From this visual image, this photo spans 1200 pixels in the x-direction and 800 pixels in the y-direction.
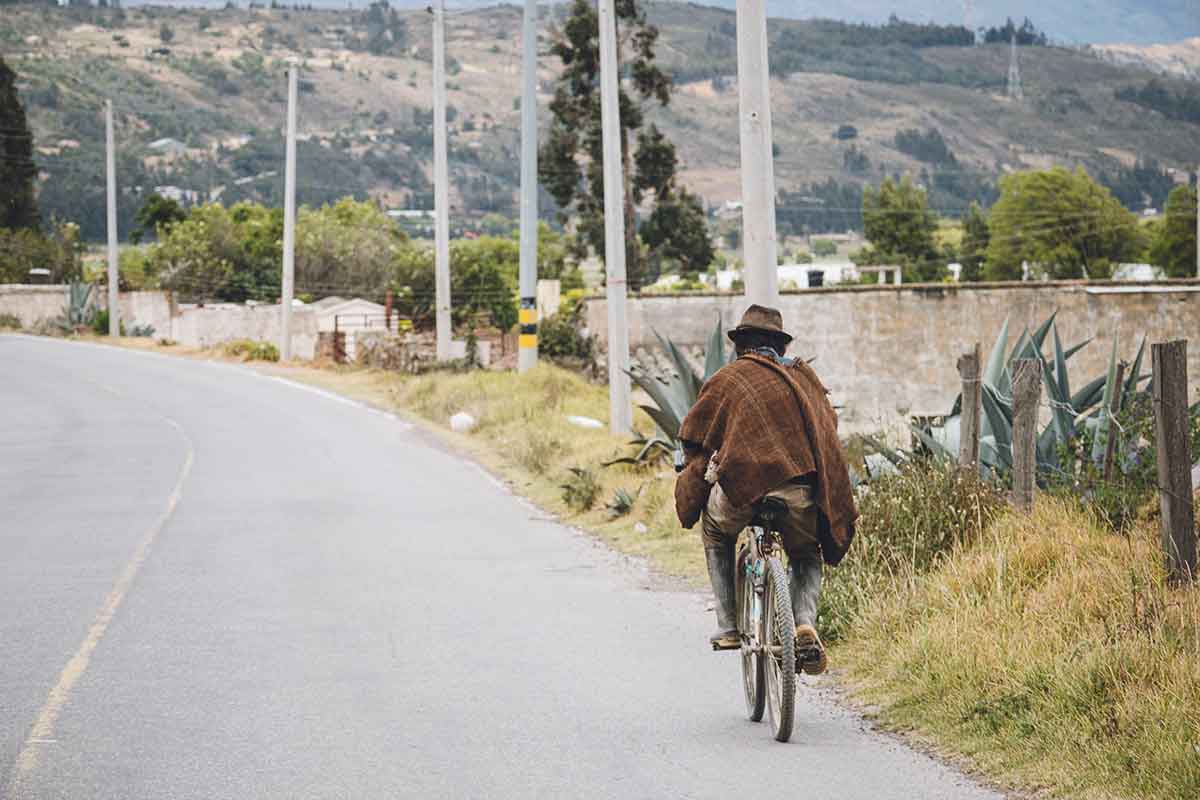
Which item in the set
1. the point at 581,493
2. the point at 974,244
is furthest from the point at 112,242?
the point at 974,244

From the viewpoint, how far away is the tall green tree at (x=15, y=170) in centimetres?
9569

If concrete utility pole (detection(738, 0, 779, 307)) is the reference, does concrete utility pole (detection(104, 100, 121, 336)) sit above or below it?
above

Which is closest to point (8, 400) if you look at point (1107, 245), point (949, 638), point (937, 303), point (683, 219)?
point (937, 303)

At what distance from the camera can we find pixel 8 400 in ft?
124

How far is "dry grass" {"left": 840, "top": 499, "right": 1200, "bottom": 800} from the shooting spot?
22.3ft

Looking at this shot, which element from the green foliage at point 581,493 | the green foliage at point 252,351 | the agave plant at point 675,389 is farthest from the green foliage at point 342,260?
the agave plant at point 675,389

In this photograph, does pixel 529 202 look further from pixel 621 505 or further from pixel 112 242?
pixel 112 242

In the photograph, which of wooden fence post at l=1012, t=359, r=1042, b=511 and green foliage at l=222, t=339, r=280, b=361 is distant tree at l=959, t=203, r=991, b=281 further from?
wooden fence post at l=1012, t=359, r=1042, b=511

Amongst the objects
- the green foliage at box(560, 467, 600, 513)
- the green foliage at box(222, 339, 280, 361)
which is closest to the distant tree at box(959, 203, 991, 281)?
the green foliage at box(222, 339, 280, 361)

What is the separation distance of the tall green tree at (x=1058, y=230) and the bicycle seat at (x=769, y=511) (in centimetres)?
9591

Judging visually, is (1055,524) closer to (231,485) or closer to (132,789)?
(132,789)

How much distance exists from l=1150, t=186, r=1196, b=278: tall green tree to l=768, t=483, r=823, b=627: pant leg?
85.7m

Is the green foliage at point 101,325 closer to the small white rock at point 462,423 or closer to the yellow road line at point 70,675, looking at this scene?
the small white rock at point 462,423

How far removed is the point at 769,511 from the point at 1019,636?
1.57 m
